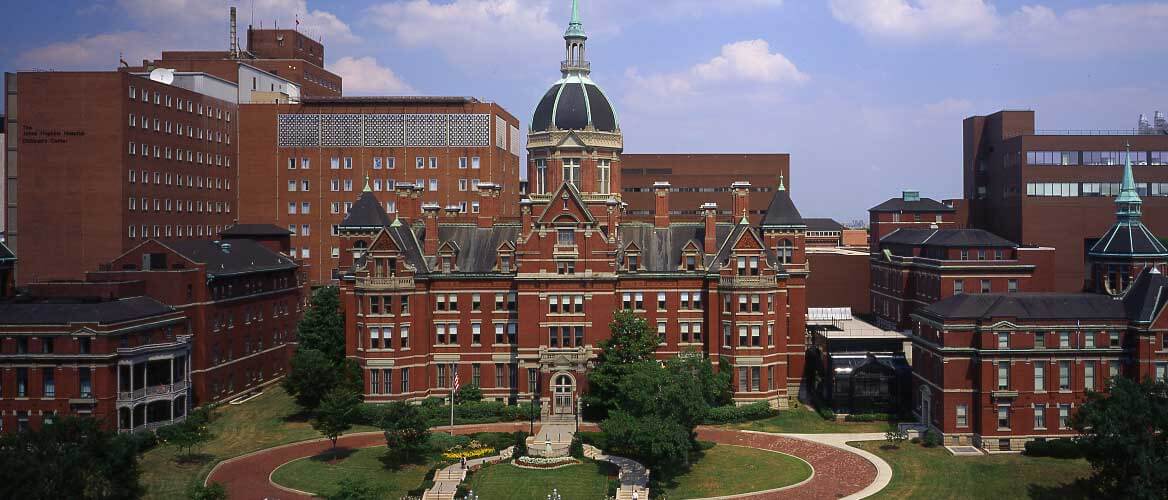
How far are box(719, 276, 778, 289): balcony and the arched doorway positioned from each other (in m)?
17.9

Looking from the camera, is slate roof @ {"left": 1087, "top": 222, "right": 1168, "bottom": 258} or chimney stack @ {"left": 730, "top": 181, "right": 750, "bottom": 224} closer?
slate roof @ {"left": 1087, "top": 222, "right": 1168, "bottom": 258}

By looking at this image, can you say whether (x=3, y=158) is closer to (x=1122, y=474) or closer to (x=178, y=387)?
(x=178, y=387)

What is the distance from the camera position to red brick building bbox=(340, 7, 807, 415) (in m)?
90.2

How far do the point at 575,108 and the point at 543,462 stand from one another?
134ft

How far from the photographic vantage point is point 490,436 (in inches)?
3204

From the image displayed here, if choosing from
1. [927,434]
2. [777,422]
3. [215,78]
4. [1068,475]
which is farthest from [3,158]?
[1068,475]

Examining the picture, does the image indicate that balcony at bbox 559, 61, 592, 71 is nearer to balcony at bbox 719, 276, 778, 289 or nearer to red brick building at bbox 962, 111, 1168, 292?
balcony at bbox 719, 276, 778, 289

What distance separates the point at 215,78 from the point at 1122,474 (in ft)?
404

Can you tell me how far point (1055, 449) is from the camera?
73688mm

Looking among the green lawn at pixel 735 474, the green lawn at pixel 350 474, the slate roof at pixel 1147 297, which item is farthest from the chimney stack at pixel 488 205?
the slate roof at pixel 1147 297

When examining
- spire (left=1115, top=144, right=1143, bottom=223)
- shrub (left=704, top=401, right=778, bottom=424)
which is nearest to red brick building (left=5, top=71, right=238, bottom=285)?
shrub (left=704, top=401, right=778, bottom=424)

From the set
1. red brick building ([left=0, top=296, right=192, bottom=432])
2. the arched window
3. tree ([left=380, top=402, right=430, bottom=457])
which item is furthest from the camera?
the arched window

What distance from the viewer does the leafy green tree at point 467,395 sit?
301 ft

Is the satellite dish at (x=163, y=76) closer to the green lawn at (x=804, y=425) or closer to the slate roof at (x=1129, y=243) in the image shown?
the green lawn at (x=804, y=425)
